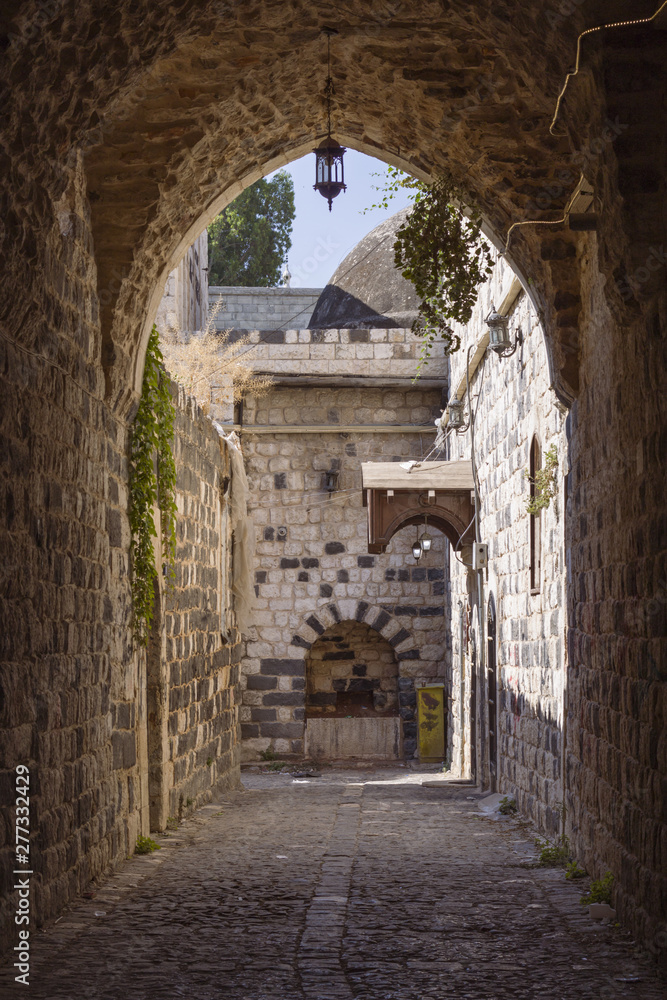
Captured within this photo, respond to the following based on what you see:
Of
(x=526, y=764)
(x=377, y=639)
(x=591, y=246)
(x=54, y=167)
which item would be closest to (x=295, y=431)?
(x=377, y=639)

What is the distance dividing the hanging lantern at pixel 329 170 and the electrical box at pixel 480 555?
15.1 feet

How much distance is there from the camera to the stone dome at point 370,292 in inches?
626

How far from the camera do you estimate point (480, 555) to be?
402 inches

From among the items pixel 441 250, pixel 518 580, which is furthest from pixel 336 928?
pixel 518 580

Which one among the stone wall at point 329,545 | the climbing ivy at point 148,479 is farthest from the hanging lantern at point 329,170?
the stone wall at point 329,545

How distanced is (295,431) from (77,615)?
9.21 m

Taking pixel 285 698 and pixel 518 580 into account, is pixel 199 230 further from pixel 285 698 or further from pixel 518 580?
pixel 285 698

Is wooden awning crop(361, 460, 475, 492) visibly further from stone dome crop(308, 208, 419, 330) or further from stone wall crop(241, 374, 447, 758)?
stone dome crop(308, 208, 419, 330)

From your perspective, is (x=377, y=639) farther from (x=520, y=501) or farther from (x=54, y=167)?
(x=54, y=167)

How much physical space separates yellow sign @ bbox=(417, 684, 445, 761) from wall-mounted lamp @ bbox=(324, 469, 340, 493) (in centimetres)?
285

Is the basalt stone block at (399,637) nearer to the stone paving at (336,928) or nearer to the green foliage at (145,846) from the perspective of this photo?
the stone paving at (336,928)

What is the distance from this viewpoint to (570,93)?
4.31 meters

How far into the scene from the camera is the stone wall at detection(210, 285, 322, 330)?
22.3 meters

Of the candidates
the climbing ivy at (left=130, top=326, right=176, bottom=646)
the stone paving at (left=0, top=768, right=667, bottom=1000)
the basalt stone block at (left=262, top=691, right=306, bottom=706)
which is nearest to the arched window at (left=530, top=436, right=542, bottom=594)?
the stone paving at (left=0, top=768, right=667, bottom=1000)
